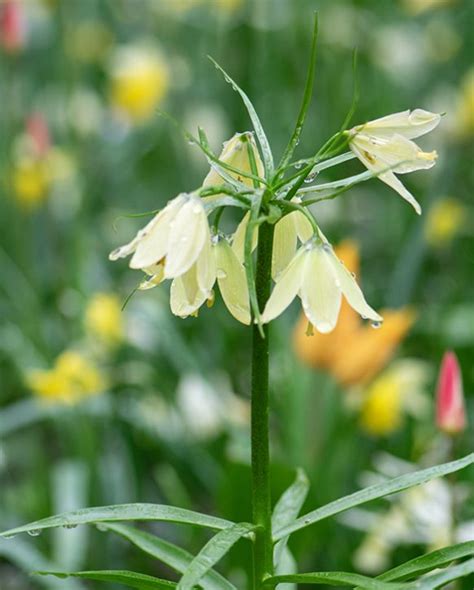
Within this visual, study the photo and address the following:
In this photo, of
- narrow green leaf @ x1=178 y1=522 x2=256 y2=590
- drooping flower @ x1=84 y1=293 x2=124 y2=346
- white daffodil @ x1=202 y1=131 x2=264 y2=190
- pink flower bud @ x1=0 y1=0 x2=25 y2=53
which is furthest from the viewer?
pink flower bud @ x1=0 y1=0 x2=25 y2=53

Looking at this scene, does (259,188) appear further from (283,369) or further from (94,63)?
(94,63)

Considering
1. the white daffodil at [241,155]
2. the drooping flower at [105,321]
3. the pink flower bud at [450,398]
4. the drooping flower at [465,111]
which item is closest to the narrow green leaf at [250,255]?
the white daffodil at [241,155]

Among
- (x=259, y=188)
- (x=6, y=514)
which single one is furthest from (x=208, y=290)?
(x=6, y=514)

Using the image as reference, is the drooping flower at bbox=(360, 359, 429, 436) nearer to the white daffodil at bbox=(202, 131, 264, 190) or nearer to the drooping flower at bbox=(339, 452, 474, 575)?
the drooping flower at bbox=(339, 452, 474, 575)

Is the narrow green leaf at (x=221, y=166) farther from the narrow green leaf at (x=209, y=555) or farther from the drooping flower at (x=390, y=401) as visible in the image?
the drooping flower at (x=390, y=401)

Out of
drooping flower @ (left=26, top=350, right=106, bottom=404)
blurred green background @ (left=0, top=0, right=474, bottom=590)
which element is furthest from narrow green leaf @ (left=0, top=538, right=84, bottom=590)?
drooping flower @ (left=26, top=350, right=106, bottom=404)

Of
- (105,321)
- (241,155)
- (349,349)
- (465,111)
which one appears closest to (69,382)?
(105,321)

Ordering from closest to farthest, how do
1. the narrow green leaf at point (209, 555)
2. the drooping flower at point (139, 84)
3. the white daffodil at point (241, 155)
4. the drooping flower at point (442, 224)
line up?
the narrow green leaf at point (209, 555), the white daffodil at point (241, 155), the drooping flower at point (442, 224), the drooping flower at point (139, 84)
